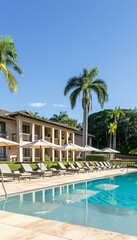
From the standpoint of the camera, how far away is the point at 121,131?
186ft

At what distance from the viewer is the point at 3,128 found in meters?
26.7

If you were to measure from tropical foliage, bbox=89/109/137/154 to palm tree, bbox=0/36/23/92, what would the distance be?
37.4 meters

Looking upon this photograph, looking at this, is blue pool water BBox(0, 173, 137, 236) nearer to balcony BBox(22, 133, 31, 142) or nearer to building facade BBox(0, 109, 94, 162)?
building facade BBox(0, 109, 94, 162)

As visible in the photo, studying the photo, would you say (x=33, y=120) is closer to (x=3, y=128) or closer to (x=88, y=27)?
(x=3, y=128)

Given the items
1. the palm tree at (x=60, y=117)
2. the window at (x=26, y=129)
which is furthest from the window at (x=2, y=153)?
the palm tree at (x=60, y=117)

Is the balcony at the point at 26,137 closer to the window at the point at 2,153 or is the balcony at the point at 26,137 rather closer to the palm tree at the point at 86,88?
the window at the point at 2,153

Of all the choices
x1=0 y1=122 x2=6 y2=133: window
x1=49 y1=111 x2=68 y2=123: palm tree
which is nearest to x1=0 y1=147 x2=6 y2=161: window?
x1=0 y1=122 x2=6 y2=133: window

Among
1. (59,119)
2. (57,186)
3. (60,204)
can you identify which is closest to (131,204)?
(60,204)

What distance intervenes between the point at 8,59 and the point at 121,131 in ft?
130

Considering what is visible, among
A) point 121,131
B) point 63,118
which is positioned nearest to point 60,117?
point 63,118

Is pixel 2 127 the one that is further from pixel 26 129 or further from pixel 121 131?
pixel 121 131

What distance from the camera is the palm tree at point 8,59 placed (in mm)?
20297

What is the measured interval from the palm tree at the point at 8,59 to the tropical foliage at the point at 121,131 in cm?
3739

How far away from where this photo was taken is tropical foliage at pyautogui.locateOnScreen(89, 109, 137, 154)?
55000mm
